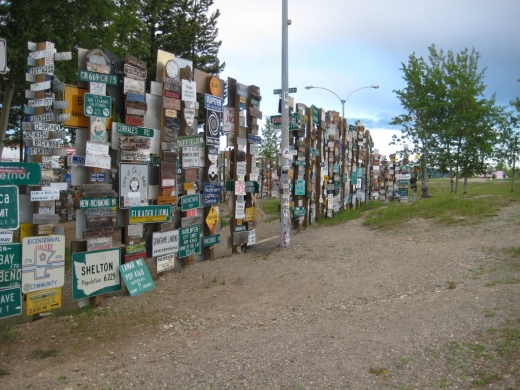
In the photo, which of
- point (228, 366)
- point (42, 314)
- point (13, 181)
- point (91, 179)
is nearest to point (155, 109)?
point (91, 179)

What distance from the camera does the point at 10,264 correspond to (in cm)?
585

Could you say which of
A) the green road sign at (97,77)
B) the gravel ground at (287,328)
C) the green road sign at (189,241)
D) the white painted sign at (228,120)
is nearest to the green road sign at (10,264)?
the gravel ground at (287,328)

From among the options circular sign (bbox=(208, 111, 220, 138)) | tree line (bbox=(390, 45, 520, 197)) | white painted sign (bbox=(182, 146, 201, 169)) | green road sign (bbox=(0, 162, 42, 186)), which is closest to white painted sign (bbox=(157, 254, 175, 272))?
white painted sign (bbox=(182, 146, 201, 169))

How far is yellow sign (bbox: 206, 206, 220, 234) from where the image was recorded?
9617mm

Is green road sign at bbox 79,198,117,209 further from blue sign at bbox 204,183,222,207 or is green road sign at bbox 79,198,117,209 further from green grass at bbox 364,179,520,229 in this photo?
green grass at bbox 364,179,520,229

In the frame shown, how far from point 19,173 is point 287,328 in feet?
12.5

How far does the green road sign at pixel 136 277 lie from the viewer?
7.34 meters

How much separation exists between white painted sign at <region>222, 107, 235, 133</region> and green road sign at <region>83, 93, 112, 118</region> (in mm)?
3563

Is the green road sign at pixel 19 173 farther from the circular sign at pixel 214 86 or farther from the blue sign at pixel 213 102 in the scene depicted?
the circular sign at pixel 214 86

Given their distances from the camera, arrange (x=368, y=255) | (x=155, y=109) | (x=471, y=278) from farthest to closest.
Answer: (x=368, y=255)
(x=155, y=109)
(x=471, y=278)

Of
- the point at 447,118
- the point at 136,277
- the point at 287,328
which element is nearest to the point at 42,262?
the point at 136,277

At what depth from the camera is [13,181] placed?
551 centimetres

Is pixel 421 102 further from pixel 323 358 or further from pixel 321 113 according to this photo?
pixel 323 358

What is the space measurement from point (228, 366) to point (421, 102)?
77.5 ft
